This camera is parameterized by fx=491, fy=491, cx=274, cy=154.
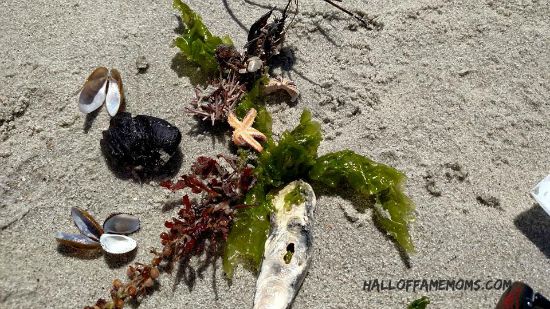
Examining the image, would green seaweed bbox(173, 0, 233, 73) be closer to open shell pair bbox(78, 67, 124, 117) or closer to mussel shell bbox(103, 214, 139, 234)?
open shell pair bbox(78, 67, 124, 117)

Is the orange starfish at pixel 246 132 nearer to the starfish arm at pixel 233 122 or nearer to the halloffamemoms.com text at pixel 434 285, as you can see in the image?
the starfish arm at pixel 233 122

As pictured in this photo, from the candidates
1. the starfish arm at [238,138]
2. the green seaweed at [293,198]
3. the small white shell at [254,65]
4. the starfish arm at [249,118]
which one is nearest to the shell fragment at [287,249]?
the green seaweed at [293,198]

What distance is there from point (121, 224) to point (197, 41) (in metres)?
1.63

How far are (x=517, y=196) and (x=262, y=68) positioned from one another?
2.20 meters

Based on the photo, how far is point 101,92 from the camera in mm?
3916

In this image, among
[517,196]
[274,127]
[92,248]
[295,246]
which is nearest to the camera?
[295,246]

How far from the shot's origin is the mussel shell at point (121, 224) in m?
3.40

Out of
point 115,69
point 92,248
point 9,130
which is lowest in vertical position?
point 92,248

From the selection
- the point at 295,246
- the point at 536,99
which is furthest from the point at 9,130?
the point at 536,99

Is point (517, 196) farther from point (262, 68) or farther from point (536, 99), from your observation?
point (262, 68)

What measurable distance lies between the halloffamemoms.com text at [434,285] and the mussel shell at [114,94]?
7.53 ft

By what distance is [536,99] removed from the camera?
4.11 meters

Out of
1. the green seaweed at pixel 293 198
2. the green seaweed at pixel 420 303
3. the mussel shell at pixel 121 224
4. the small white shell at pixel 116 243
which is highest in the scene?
the green seaweed at pixel 293 198

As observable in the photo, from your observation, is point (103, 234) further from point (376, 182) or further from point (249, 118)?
point (376, 182)
